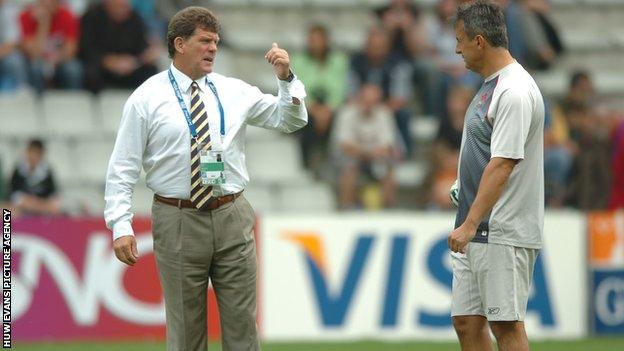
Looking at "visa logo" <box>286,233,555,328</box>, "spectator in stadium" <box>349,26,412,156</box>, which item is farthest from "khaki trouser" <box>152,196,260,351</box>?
"spectator in stadium" <box>349,26,412,156</box>

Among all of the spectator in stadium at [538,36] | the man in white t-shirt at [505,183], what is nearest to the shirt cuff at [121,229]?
the man in white t-shirt at [505,183]

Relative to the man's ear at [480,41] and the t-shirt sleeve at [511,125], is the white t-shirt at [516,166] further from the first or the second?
the man's ear at [480,41]

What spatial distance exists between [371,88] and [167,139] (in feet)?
25.9

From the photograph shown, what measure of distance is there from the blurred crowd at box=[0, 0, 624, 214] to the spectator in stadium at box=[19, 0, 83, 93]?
0.01 meters

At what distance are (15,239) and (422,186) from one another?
463cm

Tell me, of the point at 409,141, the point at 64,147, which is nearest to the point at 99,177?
the point at 64,147

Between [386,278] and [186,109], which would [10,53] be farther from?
[186,109]

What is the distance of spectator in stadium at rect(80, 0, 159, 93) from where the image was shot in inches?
622

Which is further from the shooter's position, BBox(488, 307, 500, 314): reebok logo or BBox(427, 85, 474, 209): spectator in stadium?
BBox(427, 85, 474, 209): spectator in stadium

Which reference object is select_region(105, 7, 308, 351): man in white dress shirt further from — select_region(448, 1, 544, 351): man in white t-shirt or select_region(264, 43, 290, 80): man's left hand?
select_region(448, 1, 544, 351): man in white t-shirt

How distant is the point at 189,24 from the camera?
7.86 metres

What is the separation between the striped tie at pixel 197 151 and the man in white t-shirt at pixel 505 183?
1.39 metres

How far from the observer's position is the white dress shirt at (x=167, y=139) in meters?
7.81

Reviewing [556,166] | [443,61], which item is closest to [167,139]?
[556,166]
